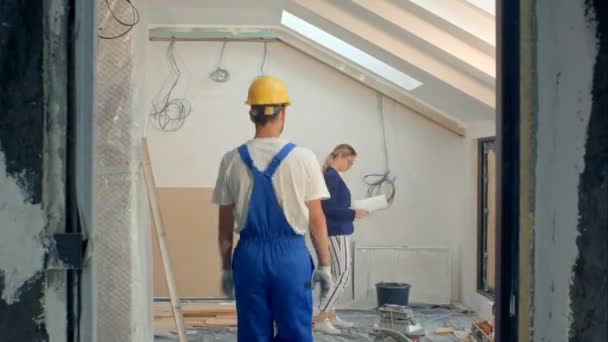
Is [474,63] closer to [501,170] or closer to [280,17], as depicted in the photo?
[280,17]

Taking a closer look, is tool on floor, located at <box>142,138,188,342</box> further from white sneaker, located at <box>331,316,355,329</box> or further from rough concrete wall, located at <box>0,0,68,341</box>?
rough concrete wall, located at <box>0,0,68,341</box>

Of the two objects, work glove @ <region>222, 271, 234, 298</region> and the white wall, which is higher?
the white wall

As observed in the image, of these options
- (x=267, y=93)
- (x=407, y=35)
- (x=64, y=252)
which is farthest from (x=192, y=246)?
(x=64, y=252)

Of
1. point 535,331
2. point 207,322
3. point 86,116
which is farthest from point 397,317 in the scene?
point 86,116

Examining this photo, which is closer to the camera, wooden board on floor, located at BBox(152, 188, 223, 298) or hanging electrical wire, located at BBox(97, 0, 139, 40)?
hanging electrical wire, located at BBox(97, 0, 139, 40)

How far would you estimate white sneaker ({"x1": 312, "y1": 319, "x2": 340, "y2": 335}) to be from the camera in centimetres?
489

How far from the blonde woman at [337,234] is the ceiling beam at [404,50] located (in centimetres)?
103

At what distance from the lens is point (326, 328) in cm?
491

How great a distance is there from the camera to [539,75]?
39.9 inches

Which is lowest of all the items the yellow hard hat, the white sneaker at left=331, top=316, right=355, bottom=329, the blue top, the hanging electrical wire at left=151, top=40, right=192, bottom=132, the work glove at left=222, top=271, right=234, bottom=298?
the white sneaker at left=331, top=316, right=355, bottom=329

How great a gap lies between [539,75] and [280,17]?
4641mm

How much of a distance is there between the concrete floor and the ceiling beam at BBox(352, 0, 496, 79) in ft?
A: 6.78

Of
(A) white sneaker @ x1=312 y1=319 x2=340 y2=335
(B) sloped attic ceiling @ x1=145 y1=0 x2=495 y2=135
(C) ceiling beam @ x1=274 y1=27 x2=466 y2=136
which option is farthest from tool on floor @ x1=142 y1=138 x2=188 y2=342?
(C) ceiling beam @ x1=274 y1=27 x2=466 y2=136

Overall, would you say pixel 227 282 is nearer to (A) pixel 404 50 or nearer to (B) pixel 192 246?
(A) pixel 404 50
